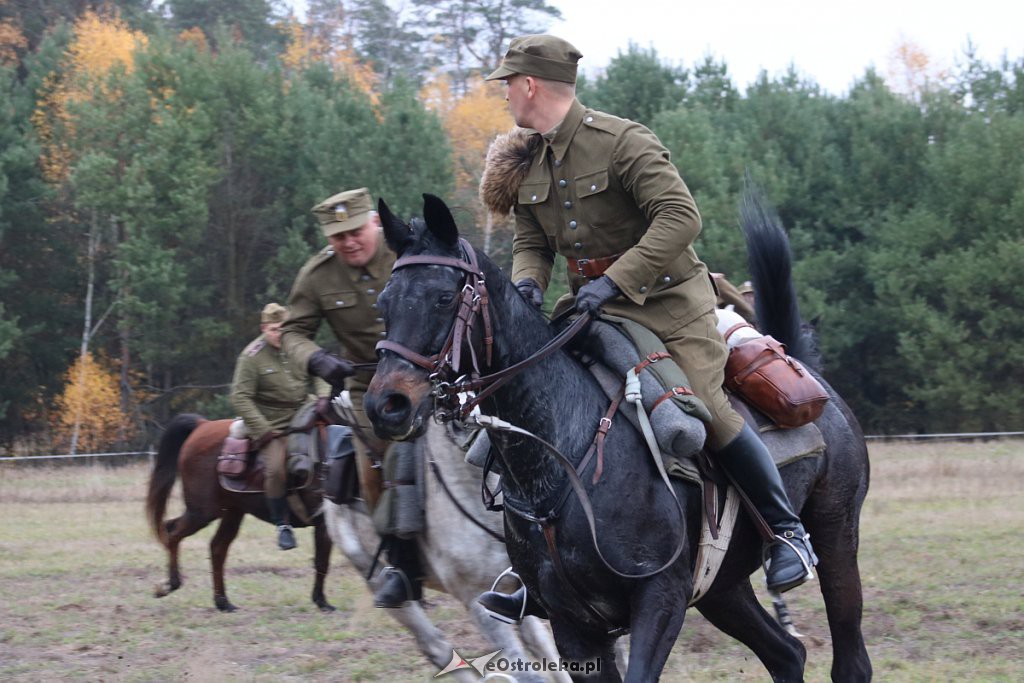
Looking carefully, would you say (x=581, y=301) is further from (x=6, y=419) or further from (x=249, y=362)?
(x=6, y=419)

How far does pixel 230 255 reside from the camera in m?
34.6

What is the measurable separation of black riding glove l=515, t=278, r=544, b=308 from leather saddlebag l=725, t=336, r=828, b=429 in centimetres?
98

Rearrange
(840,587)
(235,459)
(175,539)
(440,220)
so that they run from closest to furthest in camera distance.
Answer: (440,220) < (840,587) < (235,459) < (175,539)

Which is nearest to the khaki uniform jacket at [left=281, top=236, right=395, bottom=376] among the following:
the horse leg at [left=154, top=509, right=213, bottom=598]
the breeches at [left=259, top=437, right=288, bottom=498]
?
the breeches at [left=259, top=437, right=288, bottom=498]

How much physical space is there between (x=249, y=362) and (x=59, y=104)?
27.9 m

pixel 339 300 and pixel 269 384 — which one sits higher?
pixel 339 300

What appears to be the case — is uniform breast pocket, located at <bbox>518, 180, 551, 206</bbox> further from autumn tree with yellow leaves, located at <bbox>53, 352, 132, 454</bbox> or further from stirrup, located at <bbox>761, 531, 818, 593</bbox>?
autumn tree with yellow leaves, located at <bbox>53, 352, 132, 454</bbox>

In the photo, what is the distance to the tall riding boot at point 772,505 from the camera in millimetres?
4809

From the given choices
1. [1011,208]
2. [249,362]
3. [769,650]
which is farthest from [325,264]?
[1011,208]

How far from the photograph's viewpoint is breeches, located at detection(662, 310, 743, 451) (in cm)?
478

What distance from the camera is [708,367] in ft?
16.0

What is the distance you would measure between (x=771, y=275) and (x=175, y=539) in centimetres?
721

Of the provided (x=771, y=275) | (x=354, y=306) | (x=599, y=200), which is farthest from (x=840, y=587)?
(x=354, y=306)

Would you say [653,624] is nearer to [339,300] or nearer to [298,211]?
[339,300]
